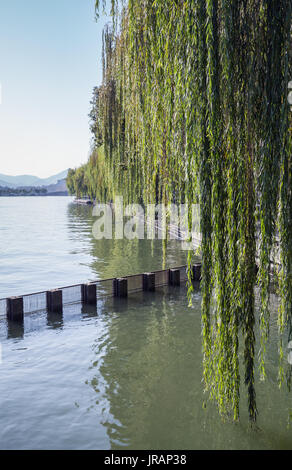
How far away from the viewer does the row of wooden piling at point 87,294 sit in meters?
14.0

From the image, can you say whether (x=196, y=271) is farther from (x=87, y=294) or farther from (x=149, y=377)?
(x=149, y=377)

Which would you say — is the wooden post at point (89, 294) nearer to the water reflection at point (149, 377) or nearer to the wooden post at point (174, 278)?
the water reflection at point (149, 377)

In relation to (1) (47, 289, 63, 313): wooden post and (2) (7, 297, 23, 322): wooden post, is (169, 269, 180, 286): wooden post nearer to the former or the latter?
(1) (47, 289, 63, 313): wooden post

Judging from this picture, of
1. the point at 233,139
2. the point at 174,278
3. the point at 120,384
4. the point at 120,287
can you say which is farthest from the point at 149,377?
the point at 174,278

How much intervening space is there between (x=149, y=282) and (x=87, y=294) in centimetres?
290

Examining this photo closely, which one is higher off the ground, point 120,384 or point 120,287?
point 120,287

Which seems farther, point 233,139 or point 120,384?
point 120,384

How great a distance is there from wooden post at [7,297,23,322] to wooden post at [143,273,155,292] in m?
5.45

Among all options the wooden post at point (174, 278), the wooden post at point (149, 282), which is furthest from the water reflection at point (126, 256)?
the wooden post at point (149, 282)

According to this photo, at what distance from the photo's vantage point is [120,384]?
9.50 meters

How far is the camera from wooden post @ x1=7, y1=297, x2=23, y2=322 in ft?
45.6

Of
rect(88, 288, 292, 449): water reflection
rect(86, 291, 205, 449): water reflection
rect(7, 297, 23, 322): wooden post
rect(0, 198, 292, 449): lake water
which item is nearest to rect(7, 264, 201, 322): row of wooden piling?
rect(7, 297, 23, 322): wooden post
